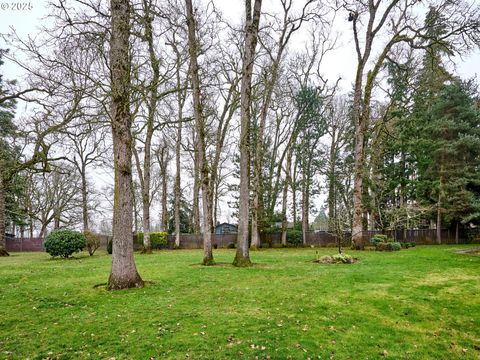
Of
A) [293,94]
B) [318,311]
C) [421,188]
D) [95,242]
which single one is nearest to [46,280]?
[318,311]

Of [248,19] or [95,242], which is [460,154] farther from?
[95,242]

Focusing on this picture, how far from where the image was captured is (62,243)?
14938 mm

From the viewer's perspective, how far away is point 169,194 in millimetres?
31797

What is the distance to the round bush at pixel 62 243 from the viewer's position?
1491cm

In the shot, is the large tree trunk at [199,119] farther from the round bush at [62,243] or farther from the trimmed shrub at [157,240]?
the trimmed shrub at [157,240]

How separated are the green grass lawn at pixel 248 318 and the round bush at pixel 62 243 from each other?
7663mm

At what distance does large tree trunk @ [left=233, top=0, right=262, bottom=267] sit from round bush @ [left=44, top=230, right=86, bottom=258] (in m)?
9.14

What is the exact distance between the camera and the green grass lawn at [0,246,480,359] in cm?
392

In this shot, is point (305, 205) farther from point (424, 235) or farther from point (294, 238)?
point (424, 235)

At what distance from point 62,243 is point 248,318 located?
13143 millimetres

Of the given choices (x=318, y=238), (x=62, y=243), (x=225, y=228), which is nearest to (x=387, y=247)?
(x=318, y=238)

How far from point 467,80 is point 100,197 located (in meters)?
34.1

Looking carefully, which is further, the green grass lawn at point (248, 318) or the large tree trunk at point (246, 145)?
the large tree trunk at point (246, 145)

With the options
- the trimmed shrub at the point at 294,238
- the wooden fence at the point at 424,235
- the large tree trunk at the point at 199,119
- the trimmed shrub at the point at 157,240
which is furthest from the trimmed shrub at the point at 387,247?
the trimmed shrub at the point at 157,240
